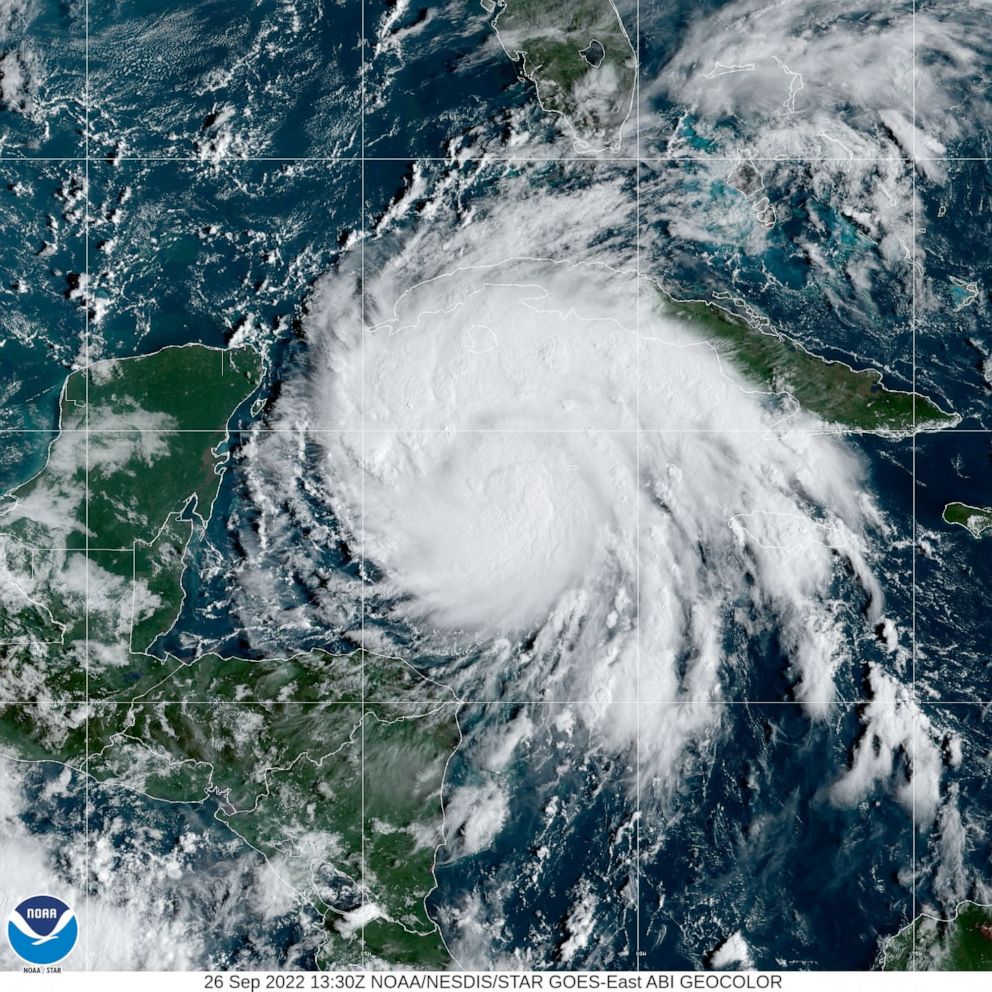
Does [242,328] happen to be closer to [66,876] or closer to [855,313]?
[66,876]

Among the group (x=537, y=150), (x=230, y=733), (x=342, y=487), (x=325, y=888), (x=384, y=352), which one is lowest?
(x=325, y=888)

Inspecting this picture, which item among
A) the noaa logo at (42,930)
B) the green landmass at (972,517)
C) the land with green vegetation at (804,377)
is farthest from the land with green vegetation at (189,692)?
the green landmass at (972,517)

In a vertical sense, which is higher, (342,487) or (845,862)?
(342,487)

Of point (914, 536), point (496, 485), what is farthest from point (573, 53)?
point (914, 536)

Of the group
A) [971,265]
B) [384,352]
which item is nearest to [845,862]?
[971,265]

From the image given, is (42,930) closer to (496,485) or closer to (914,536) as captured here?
(496,485)

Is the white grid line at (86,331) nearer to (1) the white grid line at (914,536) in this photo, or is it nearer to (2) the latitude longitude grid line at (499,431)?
(2) the latitude longitude grid line at (499,431)

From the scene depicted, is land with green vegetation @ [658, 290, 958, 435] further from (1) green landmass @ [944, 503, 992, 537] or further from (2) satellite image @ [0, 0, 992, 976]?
(1) green landmass @ [944, 503, 992, 537]
